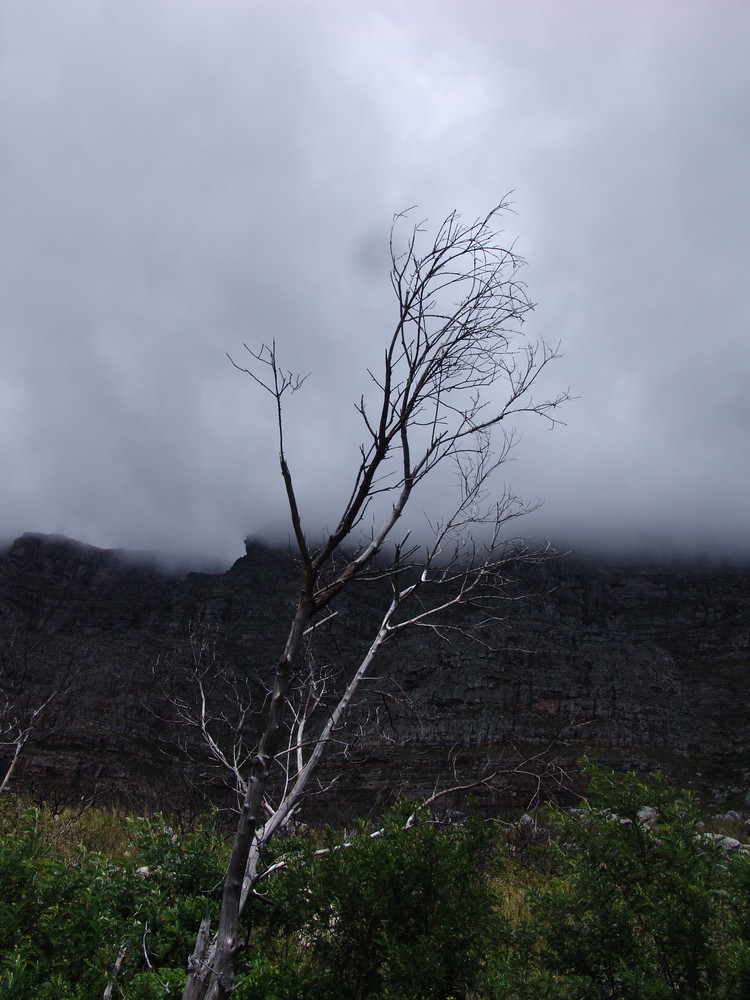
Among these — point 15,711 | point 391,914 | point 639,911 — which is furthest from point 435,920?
point 15,711

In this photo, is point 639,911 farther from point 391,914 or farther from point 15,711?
point 15,711

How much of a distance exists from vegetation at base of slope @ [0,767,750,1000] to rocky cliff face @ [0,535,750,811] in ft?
3.40

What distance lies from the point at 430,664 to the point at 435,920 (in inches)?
2765

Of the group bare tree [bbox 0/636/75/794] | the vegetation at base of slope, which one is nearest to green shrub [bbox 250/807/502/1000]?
the vegetation at base of slope

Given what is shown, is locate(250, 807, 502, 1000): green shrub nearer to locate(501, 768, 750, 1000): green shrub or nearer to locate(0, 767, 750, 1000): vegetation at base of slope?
locate(0, 767, 750, 1000): vegetation at base of slope

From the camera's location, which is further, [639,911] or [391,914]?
[639,911]

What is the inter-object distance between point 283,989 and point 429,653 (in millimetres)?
71806

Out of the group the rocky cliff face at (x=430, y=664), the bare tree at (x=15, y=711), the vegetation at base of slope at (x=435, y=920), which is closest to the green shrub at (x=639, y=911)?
the vegetation at base of slope at (x=435, y=920)

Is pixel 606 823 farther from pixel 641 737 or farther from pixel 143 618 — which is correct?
pixel 143 618

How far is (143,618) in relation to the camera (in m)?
106

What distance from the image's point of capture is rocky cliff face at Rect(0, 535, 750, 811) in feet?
148

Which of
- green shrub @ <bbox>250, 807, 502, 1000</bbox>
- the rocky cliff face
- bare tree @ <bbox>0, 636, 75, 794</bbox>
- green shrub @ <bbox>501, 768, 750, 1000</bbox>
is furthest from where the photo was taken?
the rocky cliff face

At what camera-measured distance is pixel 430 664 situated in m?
72.7

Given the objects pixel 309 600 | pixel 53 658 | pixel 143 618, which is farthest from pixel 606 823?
pixel 143 618
